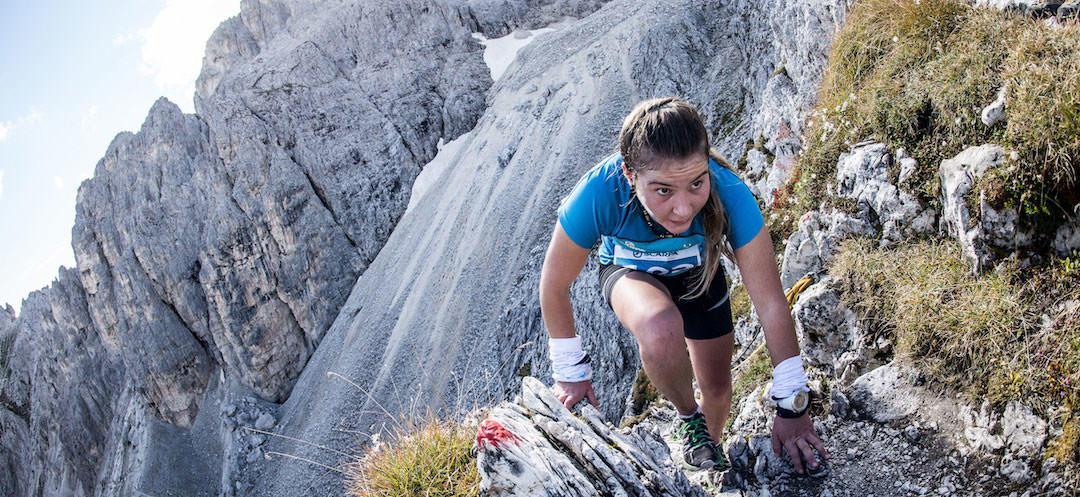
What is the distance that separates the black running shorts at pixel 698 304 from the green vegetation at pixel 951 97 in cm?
233

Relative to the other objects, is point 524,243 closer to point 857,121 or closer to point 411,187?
point 411,187

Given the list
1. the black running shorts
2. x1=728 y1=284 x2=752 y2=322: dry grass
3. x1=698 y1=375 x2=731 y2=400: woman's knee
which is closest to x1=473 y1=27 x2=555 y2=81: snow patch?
x1=728 y1=284 x2=752 y2=322: dry grass

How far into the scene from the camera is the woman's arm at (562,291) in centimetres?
481

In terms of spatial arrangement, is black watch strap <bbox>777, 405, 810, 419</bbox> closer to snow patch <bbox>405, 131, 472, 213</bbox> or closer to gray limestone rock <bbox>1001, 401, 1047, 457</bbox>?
gray limestone rock <bbox>1001, 401, 1047, 457</bbox>

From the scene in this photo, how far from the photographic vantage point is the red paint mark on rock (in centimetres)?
417

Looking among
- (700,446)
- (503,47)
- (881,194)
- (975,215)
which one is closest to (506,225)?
(503,47)

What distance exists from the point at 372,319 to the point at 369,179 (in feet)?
45.0

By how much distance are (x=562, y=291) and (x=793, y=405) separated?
190 cm

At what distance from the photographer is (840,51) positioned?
28.9 ft

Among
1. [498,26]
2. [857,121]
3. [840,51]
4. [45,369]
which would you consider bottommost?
[45,369]

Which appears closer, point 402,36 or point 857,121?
point 857,121

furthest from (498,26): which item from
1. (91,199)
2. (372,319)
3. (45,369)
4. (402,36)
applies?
(45,369)

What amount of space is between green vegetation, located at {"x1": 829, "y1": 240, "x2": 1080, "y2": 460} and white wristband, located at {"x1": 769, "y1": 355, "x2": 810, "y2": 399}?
1359 mm

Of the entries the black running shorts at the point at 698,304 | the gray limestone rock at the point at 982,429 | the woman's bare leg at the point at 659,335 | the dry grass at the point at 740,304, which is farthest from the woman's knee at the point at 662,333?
the dry grass at the point at 740,304
